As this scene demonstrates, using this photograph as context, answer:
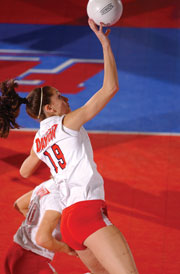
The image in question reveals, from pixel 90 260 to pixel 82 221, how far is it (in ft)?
1.60

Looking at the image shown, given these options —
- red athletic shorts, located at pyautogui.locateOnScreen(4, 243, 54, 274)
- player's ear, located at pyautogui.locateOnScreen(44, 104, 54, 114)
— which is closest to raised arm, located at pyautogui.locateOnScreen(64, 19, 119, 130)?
player's ear, located at pyautogui.locateOnScreen(44, 104, 54, 114)

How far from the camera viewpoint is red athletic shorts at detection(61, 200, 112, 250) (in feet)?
11.9

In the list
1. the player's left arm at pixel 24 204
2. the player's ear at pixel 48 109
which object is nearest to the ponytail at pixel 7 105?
the player's ear at pixel 48 109

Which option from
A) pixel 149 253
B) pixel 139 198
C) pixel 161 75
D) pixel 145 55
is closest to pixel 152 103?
pixel 161 75

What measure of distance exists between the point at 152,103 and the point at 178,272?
10.4 feet

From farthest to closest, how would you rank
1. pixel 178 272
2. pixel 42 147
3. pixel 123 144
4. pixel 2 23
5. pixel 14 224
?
pixel 2 23
pixel 123 144
pixel 14 224
pixel 178 272
pixel 42 147

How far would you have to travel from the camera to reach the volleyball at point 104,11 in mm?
4324

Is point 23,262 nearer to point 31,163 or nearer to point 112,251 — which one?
point 31,163

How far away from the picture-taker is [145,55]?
8273 millimetres

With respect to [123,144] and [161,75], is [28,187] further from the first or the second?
[161,75]

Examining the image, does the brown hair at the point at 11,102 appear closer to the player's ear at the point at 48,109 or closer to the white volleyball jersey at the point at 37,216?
the player's ear at the point at 48,109

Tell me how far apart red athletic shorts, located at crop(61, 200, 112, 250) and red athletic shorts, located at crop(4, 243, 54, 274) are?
0.61 meters

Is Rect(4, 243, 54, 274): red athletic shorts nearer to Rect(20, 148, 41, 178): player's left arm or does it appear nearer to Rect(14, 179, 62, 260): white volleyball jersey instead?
Rect(14, 179, 62, 260): white volleyball jersey

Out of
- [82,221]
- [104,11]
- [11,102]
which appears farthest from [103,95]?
[104,11]
